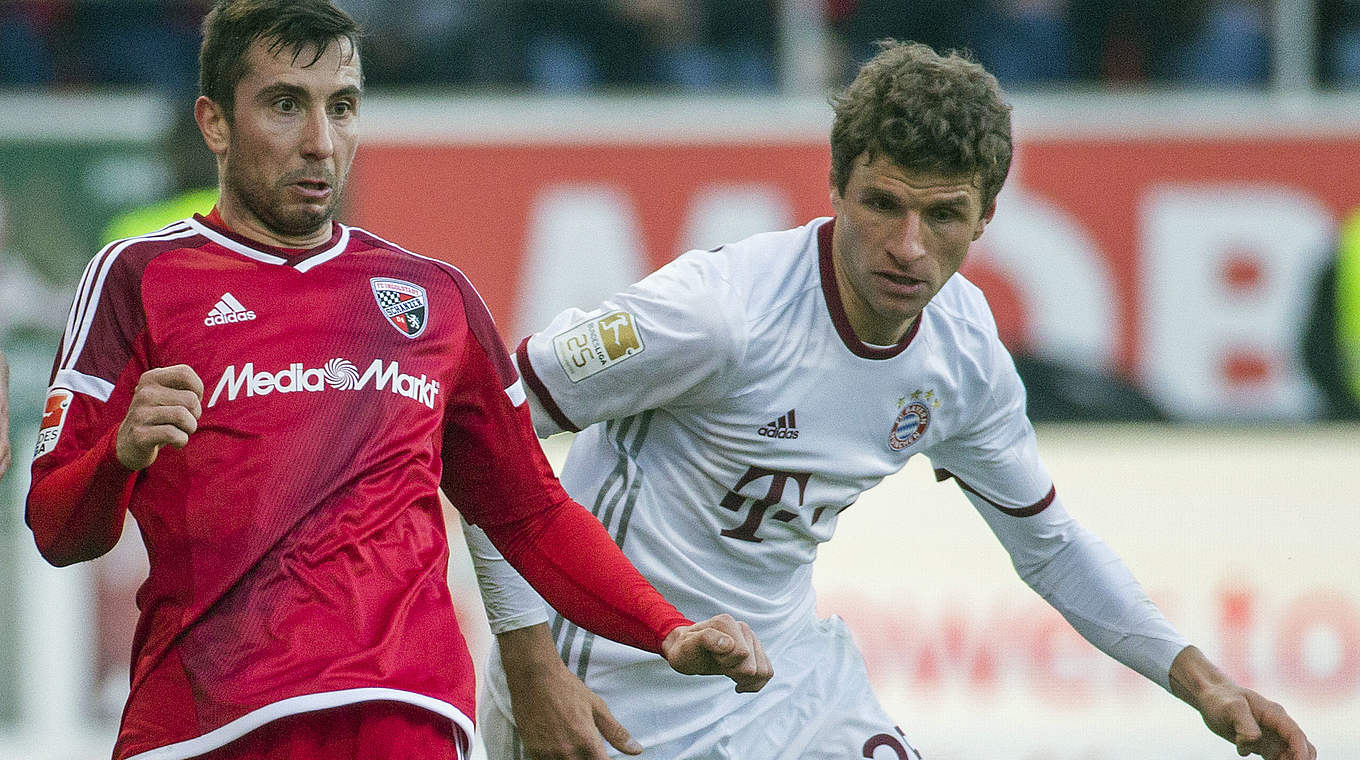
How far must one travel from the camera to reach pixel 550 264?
7.90 m

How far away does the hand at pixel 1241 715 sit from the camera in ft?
10.9

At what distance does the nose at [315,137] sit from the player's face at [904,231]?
1.04 meters

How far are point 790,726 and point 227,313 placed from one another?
146 centimetres

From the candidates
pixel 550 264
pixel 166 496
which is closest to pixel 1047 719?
pixel 550 264

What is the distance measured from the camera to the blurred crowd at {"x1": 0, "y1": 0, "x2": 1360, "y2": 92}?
8.40 metres

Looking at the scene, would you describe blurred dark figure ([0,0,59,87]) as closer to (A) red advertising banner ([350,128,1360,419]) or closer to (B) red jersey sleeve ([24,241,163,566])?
(A) red advertising banner ([350,128,1360,419])

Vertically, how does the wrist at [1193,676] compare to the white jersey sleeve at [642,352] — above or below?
below

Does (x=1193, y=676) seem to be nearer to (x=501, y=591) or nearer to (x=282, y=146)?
(x=501, y=591)

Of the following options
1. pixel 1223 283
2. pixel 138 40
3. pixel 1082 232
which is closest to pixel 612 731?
pixel 1082 232

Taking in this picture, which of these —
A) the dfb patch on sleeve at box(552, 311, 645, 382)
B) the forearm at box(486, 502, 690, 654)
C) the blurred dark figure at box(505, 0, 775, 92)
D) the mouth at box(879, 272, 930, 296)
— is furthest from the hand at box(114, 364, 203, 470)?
the blurred dark figure at box(505, 0, 775, 92)

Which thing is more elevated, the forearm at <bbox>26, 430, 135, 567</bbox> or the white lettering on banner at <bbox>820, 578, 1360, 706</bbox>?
the forearm at <bbox>26, 430, 135, 567</bbox>

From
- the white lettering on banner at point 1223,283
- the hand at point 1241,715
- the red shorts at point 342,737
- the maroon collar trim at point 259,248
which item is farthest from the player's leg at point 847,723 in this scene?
the white lettering on banner at point 1223,283

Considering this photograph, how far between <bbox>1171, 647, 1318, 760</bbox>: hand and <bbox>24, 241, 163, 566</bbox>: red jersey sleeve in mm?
2130

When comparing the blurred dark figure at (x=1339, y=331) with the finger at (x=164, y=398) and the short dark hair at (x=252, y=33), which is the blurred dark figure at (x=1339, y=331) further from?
the finger at (x=164, y=398)
